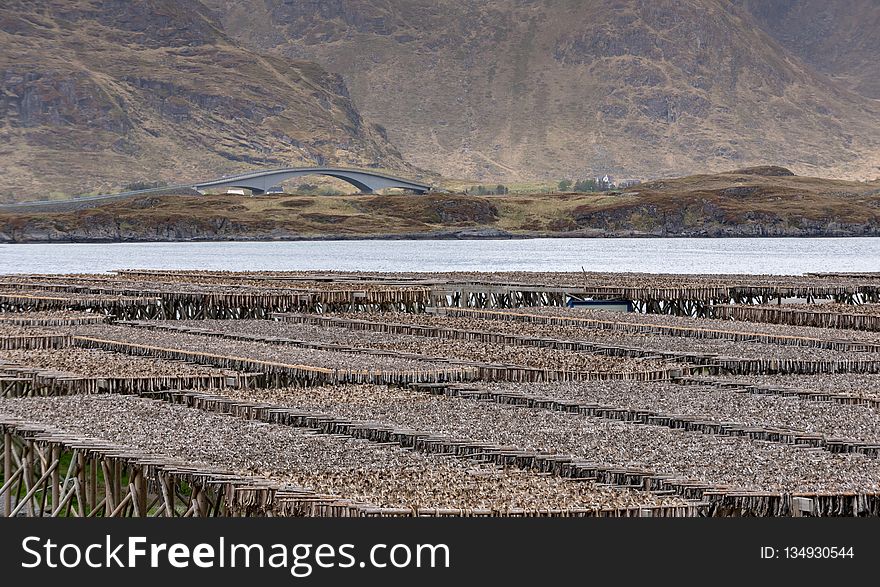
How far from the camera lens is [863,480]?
80.7 feet

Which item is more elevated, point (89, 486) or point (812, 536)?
point (812, 536)

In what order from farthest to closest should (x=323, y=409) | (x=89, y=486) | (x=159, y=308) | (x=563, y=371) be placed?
(x=159, y=308)
(x=563, y=371)
(x=89, y=486)
(x=323, y=409)

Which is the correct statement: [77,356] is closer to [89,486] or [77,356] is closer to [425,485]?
[89,486]

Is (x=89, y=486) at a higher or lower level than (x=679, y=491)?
lower

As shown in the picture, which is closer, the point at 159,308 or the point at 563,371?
the point at 563,371

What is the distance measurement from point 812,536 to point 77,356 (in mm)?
29501

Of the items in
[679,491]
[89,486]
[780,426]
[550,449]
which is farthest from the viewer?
[89,486]

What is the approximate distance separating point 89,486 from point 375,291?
39.3m

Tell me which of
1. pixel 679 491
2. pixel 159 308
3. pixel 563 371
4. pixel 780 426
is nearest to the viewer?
pixel 679 491

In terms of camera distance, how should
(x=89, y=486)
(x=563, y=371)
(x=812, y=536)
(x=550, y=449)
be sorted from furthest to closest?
1. (x=563, y=371)
2. (x=89, y=486)
3. (x=550, y=449)
4. (x=812, y=536)

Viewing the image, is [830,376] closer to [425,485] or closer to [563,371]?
[563,371]

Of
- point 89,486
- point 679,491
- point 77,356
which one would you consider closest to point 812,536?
point 679,491

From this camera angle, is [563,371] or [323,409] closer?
[323,409]

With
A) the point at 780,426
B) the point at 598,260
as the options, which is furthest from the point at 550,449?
the point at 598,260
